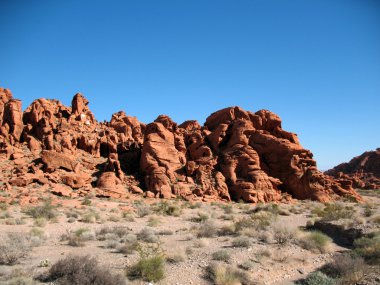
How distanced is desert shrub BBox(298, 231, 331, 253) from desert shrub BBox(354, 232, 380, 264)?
4.27 feet

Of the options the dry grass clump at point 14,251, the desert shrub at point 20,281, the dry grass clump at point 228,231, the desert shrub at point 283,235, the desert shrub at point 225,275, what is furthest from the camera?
the dry grass clump at point 228,231

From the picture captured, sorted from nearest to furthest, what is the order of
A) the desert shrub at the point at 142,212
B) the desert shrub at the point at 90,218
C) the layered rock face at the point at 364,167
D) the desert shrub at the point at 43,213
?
the desert shrub at the point at 90,218 → the desert shrub at the point at 43,213 → the desert shrub at the point at 142,212 → the layered rock face at the point at 364,167

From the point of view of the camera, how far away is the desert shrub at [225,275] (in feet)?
30.8

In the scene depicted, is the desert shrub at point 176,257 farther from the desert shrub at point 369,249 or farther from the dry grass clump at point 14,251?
the desert shrub at point 369,249

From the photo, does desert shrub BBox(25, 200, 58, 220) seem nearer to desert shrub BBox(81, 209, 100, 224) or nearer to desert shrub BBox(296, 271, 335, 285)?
desert shrub BBox(81, 209, 100, 224)

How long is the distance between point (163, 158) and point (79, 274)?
29.5 m

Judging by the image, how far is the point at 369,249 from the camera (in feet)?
40.4

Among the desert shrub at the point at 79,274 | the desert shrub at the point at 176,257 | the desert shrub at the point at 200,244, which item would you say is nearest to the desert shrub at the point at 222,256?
the desert shrub at the point at 176,257

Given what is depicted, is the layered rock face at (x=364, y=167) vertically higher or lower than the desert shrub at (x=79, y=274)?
higher

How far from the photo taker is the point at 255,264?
11.2 meters

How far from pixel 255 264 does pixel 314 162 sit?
31884 millimetres

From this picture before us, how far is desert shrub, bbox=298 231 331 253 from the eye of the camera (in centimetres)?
1370

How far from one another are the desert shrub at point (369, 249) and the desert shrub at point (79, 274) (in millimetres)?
9020

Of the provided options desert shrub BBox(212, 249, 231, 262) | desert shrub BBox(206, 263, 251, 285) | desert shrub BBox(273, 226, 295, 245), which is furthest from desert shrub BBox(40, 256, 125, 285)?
desert shrub BBox(273, 226, 295, 245)
